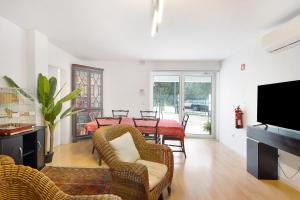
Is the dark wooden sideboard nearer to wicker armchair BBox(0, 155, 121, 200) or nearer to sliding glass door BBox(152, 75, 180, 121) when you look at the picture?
wicker armchair BBox(0, 155, 121, 200)

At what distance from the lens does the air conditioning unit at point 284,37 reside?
2.71m

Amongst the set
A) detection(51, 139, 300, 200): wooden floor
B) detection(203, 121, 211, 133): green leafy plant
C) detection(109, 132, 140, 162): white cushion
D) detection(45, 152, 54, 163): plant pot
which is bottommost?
detection(51, 139, 300, 200): wooden floor

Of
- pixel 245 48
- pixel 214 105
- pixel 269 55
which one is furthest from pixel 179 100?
pixel 269 55

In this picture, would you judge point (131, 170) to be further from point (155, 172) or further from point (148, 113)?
point (148, 113)

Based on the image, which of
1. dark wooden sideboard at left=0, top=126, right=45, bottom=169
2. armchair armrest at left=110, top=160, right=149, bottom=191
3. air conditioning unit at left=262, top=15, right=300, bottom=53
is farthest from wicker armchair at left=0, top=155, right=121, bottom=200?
air conditioning unit at left=262, top=15, right=300, bottom=53

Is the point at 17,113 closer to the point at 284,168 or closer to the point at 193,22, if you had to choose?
the point at 193,22

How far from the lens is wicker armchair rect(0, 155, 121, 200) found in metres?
1.20

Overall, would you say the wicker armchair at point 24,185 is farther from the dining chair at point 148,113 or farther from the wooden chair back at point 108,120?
the dining chair at point 148,113

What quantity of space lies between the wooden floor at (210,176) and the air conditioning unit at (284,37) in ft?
6.79

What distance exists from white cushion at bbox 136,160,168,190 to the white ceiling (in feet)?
6.53

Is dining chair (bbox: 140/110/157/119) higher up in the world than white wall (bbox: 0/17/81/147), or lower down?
lower down

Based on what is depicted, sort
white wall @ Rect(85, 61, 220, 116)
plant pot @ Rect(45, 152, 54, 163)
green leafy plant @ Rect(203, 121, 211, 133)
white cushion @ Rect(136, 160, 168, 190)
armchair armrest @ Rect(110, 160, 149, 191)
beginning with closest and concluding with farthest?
armchair armrest @ Rect(110, 160, 149, 191), white cushion @ Rect(136, 160, 168, 190), plant pot @ Rect(45, 152, 54, 163), white wall @ Rect(85, 61, 220, 116), green leafy plant @ Rect(203, 121, 211, 133)

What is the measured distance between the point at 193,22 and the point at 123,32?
127 cm

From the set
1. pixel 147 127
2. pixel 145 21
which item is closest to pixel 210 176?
pixel 147 127
